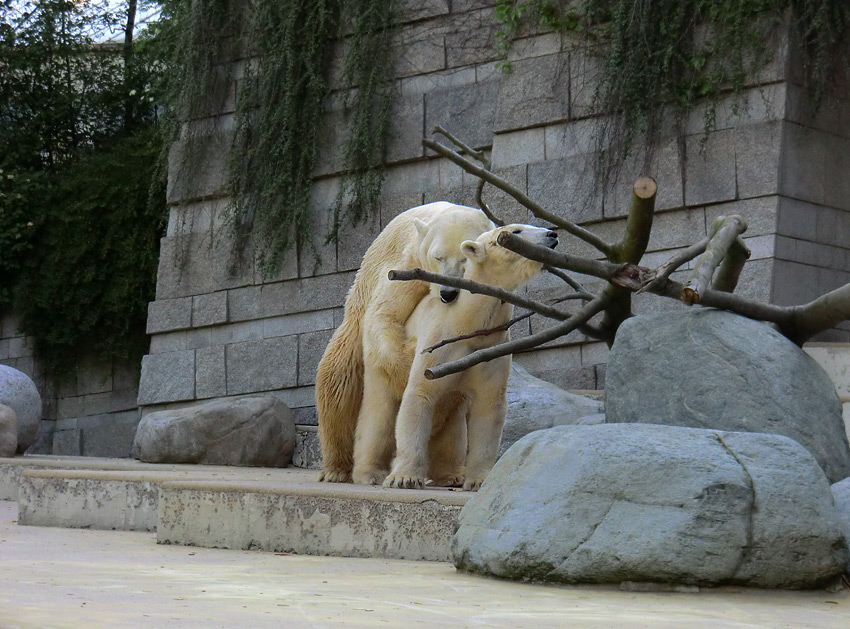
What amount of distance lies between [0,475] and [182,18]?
5601 millimetres

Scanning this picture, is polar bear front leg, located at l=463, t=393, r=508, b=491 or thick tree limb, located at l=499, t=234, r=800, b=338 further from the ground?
thick tree limb, located at l=499, t=234, r=800, b=338

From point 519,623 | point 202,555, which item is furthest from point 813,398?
point 202,555

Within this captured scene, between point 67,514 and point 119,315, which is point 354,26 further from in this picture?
point 67,514

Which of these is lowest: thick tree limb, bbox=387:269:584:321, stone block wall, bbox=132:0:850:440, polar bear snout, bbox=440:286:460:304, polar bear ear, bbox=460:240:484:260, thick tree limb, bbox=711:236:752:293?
thick tree limb, bbox=387:269:584:321

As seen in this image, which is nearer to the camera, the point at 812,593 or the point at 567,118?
the point at 812,593

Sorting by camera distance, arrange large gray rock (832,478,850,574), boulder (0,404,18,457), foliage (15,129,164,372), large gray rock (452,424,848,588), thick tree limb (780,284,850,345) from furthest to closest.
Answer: foliage (15,129,164,372) → boulder (0,404,18,457) → thick tree limb (780,284,850,345) → large gray rock (832,478,850,574) → large gray rock (452,424,848,588)

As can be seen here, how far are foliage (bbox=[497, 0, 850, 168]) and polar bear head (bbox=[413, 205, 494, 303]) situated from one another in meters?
3.52

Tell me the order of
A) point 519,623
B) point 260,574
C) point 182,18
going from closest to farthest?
point 519,623, point 260,574, point 182,18

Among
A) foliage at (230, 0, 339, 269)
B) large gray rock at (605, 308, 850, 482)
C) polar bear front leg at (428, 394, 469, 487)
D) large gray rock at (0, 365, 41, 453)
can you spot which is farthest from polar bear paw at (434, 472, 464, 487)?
foliage at (230, 0, 339, 269)

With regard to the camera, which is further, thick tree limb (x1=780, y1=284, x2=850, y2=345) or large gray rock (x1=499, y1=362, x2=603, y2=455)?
large gray rock (x1=499, y1=362, x2=603, y2=455)

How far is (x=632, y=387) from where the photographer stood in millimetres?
4320

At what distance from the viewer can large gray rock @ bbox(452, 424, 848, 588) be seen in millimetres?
3309

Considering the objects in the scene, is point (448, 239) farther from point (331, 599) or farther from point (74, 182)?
point (74, 182)

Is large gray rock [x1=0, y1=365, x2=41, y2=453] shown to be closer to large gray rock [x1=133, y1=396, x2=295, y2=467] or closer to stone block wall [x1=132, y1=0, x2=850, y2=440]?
large gray rock [x1=133, y1=396, x2=295, y2=467]
